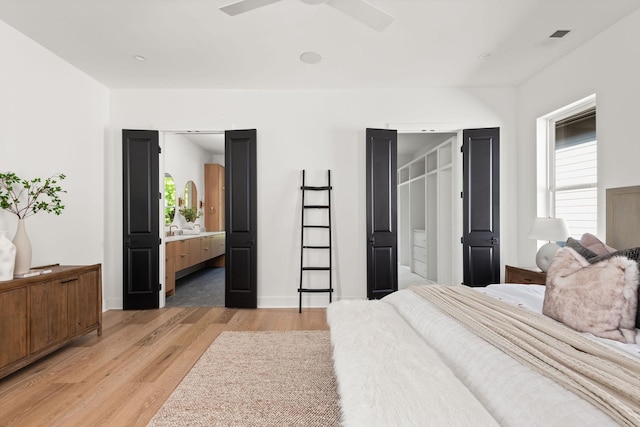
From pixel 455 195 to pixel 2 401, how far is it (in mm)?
4658

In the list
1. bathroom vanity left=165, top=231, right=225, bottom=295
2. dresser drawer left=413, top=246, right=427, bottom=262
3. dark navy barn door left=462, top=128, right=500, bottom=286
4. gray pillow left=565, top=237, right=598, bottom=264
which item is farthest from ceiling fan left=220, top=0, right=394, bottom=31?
dresser drawer left=413, top=246, right=427, bottom=262

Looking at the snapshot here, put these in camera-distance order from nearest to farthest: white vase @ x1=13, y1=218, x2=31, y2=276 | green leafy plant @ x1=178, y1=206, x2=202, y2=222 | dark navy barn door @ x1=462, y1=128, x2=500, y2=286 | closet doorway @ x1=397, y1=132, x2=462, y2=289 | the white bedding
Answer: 1. the white bedding
2. white vase @ x1=13, y1=218, x2=31, y2=276
3. dark navy barn door @ x1=462, y1=128, x2=500, y2=286
4. closet doorway @ x1=397, y1=132, x2=462, y2=289
5. green leafy plant @ x1=178, y1=206, x2=202, y2=222

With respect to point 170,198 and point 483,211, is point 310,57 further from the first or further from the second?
point 170,198

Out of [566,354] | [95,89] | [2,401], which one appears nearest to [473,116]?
[566,354]

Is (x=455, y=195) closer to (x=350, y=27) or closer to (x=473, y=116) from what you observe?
(x=473, y=116)

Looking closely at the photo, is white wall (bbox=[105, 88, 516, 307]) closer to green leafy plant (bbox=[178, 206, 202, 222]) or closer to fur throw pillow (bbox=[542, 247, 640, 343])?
green leafy plant (bbox=[178, 206, 202, 222])

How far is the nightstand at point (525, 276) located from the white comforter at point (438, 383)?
192 cm

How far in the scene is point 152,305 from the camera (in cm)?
415

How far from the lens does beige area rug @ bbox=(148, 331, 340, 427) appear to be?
185cm

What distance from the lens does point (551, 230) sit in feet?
10.4

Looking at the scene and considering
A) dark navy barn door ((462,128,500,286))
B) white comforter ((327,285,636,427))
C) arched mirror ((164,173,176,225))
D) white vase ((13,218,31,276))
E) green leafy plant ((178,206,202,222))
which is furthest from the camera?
green leafy plant ((178,206,202,222))

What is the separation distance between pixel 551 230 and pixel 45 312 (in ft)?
14.6

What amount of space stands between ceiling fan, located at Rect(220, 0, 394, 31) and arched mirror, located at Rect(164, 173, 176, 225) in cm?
443

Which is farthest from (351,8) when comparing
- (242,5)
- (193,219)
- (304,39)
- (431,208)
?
(193,219)
